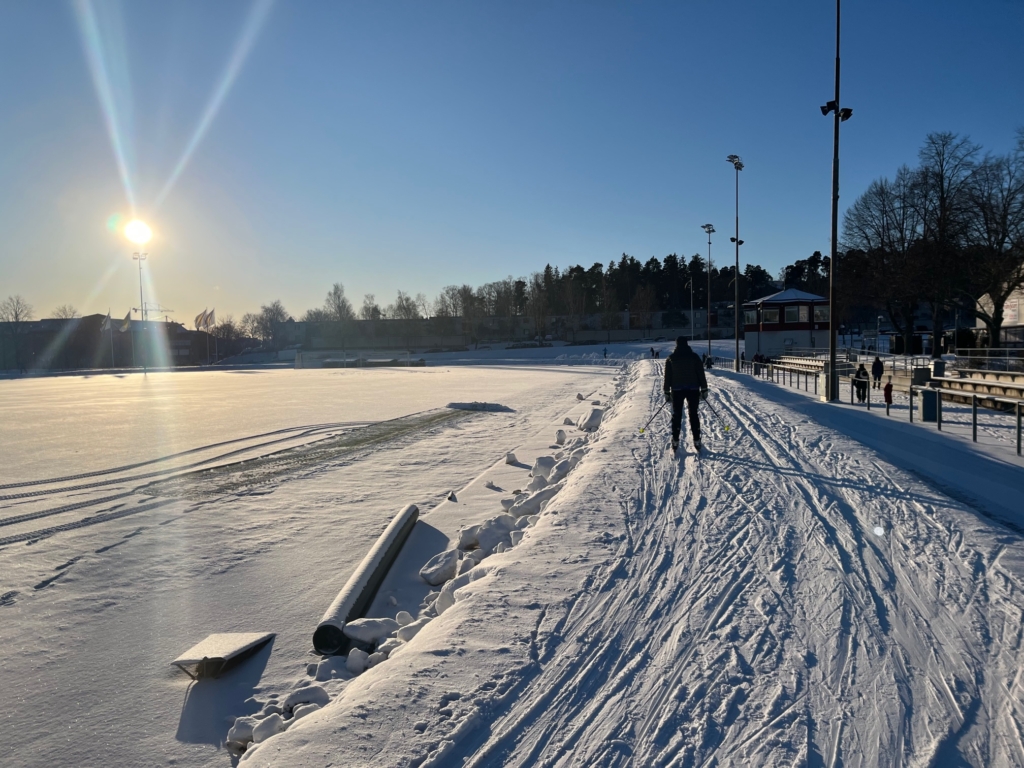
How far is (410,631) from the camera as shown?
473 cm

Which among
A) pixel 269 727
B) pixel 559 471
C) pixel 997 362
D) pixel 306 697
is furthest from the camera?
pixel 997 362

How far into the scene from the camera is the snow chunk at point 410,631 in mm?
4666

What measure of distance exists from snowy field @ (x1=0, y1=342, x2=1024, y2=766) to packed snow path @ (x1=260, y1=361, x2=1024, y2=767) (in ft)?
0.06

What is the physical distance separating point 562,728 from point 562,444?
417 inches

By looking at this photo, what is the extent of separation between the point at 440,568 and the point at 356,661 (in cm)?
168

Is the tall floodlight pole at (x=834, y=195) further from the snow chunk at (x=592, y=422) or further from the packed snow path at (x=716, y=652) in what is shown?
the packed snow path at (x=716, y=652)

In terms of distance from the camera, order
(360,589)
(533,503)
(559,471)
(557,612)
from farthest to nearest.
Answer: (559,471), (533,503), (360,589), (557,612)

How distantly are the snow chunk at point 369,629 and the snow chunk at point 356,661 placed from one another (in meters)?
0.17

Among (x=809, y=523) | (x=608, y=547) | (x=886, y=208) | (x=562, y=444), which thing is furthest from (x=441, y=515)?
(x=886, y=208)

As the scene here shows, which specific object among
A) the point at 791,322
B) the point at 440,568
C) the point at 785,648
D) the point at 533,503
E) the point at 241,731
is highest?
the point at 791,322

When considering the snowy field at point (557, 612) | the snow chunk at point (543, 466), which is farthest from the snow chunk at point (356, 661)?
the snow chunk at point (543, 466)

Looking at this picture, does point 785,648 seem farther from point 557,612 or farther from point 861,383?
point 861,383

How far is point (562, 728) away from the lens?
3.11 meters

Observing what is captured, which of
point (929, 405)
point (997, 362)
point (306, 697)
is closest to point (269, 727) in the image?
point (306, 697)
